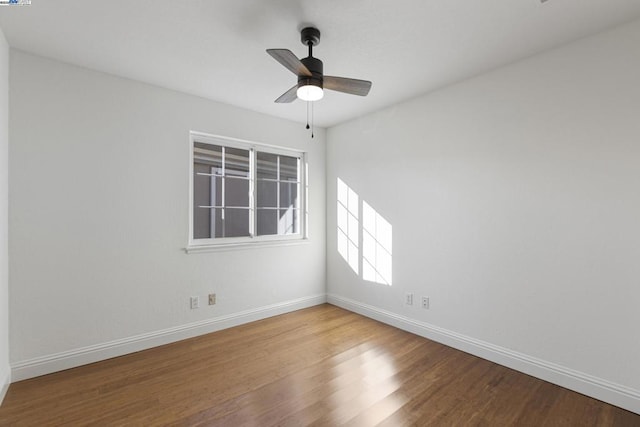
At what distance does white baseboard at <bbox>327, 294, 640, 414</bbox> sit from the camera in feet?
6.47

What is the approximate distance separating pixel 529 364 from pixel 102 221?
12.2 ft

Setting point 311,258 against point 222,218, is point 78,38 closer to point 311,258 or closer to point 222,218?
point 222,218

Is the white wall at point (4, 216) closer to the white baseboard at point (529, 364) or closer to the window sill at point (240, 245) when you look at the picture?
the window sill at point (240, 245)

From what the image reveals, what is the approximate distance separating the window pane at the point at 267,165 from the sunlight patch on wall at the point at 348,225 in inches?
35.1

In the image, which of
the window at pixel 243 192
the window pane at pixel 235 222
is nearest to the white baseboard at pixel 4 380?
the window at pixel 243 192

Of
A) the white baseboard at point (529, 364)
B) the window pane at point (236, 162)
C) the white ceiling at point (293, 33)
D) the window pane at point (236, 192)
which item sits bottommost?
the white baseboard at point (529, 364)

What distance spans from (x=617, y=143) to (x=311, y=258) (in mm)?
3168

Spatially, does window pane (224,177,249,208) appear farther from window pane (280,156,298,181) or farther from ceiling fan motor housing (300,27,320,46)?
ceiling fan motor housing (300,27,320,46)

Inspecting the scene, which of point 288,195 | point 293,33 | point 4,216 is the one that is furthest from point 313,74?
point 4,216

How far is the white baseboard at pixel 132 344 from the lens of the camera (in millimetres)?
2318

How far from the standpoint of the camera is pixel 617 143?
6.52 ft

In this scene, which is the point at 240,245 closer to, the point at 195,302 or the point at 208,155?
the point at 195,302

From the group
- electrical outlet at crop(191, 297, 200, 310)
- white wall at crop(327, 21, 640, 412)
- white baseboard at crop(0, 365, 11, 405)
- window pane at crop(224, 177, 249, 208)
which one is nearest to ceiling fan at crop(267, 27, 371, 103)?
white wall at crop(327, 21, 640, 412)

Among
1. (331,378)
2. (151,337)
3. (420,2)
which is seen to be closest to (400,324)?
(331,378)
